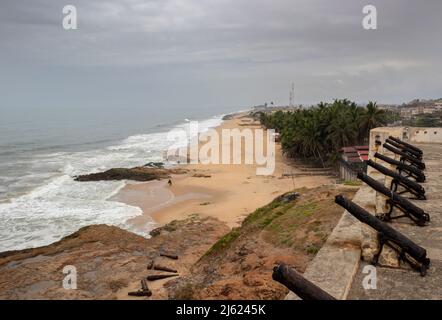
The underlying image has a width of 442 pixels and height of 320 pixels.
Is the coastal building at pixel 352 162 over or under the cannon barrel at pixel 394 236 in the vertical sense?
under

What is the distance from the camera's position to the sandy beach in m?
25.5

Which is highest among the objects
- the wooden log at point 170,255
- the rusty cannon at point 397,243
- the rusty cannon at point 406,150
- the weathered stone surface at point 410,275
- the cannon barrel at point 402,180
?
the rusty cannon at point 406,150

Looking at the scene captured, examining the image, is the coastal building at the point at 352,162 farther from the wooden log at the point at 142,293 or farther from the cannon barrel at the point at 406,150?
the wooden log at the point at 142,293

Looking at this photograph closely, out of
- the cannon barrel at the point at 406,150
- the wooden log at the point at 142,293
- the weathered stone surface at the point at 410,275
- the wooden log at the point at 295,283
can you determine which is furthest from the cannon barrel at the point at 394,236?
the wooden log at the point at 142,293

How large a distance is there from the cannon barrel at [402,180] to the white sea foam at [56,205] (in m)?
15.5

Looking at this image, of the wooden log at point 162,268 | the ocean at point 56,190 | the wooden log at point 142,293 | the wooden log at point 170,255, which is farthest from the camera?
the ocean at point 56,190

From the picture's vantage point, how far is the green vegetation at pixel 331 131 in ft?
125

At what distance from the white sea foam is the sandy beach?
1528mm

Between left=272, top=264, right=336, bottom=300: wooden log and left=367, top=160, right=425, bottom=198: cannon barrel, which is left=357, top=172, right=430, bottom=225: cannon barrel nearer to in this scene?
left=367, top=160, right=425, bottom=198: cannon barrel

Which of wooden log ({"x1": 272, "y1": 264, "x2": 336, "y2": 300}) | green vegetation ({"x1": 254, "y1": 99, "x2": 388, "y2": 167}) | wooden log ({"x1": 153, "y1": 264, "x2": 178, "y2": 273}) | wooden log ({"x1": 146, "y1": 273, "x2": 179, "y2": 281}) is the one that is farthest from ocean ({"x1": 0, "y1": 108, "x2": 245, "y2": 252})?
green vegetation ({"x1": 254, "y1": 99, "x2": 388, "y2": 167})

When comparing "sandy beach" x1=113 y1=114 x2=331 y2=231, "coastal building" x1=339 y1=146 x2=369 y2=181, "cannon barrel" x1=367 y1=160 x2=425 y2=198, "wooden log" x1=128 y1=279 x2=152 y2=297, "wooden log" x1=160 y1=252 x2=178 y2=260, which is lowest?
"wooden log" x1=128 y1=279 x2=152 y2=297

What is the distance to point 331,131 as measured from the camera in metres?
39.3
